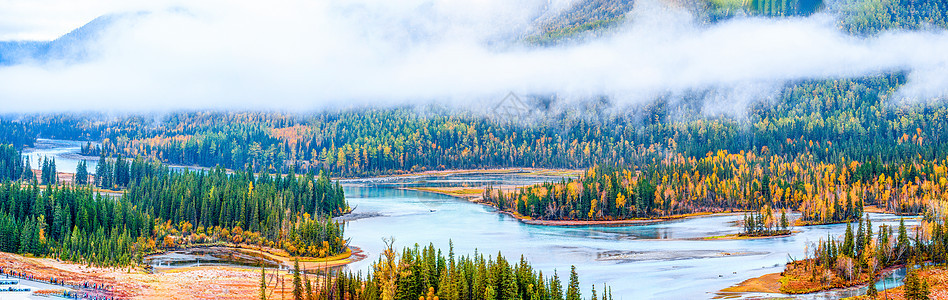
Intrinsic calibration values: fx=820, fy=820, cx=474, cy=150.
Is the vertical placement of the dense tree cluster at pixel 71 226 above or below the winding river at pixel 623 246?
above

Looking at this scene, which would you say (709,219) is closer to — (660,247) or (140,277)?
(660,247)

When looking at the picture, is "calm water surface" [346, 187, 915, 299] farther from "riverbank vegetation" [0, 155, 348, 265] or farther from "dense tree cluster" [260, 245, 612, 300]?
"dense tree cluster" [260, 245, 612, 300]

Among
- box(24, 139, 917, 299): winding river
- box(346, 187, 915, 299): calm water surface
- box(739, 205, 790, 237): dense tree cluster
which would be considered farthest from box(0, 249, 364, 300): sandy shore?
box(739, 205, 790, 237): dense tree cluster

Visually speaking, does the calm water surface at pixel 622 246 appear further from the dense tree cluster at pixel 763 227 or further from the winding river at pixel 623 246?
the dense tree cluster at pixel 763 227

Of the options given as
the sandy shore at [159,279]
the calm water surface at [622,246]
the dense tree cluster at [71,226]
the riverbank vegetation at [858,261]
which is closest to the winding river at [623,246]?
the calm water surface at [622,246]

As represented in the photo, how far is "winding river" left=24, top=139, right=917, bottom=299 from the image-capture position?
103750mm

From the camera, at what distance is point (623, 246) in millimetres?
137500

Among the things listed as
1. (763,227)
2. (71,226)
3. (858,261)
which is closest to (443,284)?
(858,261)

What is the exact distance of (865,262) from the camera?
9825cm

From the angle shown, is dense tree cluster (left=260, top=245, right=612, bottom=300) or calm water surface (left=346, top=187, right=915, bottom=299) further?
calm water surface (left=346, top=187, right=915, bottom=299)

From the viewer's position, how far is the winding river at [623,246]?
340 ft

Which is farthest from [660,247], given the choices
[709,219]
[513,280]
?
[513,280]

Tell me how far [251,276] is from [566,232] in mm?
72893

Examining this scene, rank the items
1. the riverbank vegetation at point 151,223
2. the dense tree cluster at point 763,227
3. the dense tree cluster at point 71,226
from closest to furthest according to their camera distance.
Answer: the dense tree cluster at point 71,226 < the riverbank vegetation at point 151,223 < the dense tree cluster at point 763,227
